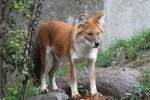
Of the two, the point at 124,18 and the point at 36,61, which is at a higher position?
the point at 124,18

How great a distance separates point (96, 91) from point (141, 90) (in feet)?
2.71

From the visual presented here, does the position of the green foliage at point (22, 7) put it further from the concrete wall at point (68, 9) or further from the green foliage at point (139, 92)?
the concrete wall at point (68, 9)

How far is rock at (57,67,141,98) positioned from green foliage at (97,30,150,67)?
1.37 m

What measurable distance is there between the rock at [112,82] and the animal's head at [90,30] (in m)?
1.19

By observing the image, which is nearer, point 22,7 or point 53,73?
point 22,7

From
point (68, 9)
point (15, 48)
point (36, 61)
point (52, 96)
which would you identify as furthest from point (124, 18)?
point (15, 48)

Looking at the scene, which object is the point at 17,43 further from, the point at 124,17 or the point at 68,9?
the point at 68,9

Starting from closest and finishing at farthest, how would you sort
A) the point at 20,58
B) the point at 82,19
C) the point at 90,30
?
the point at 20,58 < the point at 90,30 < the point at 82,19

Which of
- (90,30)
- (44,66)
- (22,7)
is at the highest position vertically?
(22,7)

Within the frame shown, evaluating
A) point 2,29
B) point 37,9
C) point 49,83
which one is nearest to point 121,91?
point 49,83

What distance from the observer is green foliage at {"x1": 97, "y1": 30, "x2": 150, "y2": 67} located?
10992 mm

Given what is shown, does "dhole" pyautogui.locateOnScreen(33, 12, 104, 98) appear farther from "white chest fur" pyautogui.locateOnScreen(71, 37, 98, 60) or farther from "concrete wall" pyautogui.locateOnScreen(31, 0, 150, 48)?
"concrete wall" pyautogui.locateOnScreen(31, 0, 150, 48)

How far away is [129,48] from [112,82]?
230 centimetres

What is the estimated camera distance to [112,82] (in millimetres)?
9227
